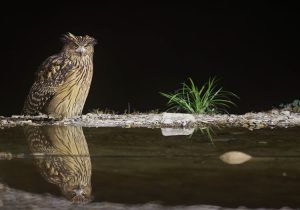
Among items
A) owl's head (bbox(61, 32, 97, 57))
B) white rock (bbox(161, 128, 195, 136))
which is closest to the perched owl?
owl's head (bbox(61, 32, 97, 57))

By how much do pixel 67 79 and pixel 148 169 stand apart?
2.21 meters

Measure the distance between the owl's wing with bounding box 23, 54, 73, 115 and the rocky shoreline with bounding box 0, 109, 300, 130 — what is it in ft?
0.38

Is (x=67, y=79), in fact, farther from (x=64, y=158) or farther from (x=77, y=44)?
(x=64, y=158)

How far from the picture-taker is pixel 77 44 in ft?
16.8

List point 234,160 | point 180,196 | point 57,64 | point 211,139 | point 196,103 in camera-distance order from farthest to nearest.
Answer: point 196,103 → point 57,64 → point 211,139 → point 234,160 → point 180,196

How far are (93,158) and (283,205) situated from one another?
52.4 inches

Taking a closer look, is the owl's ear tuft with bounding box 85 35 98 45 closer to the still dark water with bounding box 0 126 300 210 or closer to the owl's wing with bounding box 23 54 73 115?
the owl's wing with bounding box 23 54 73 115

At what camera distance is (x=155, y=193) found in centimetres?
251

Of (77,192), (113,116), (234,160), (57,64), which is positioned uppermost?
(57,64)

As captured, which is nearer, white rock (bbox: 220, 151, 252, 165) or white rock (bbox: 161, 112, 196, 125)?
white rock (bbox: 220, 151, 252, 165)

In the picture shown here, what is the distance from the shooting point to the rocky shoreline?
4785mm

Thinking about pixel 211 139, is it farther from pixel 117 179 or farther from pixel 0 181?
pixel 0 181

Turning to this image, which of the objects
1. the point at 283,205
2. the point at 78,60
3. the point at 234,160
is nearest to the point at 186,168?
the point at 234,160

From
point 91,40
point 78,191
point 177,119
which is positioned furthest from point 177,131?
point 78,191
